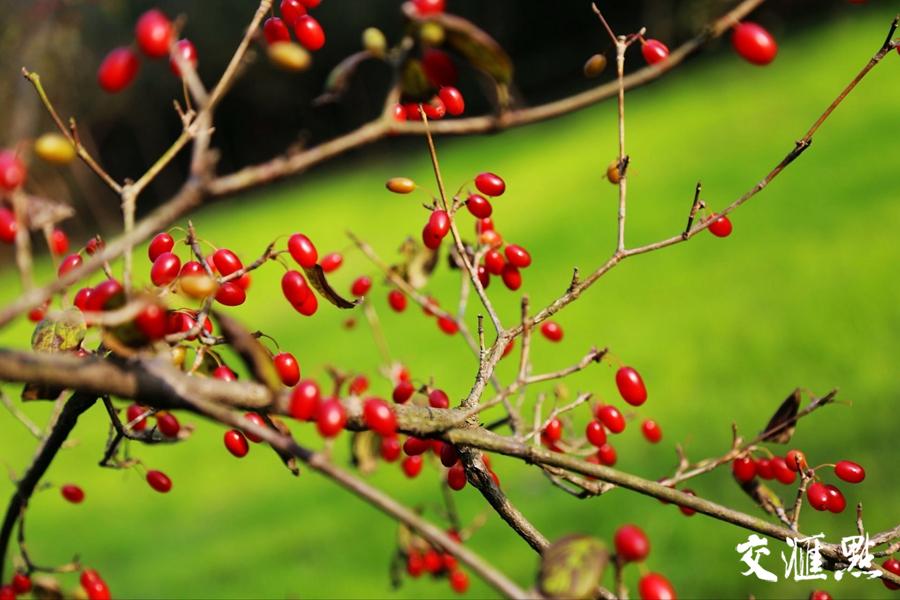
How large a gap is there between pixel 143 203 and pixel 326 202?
10.5 metres

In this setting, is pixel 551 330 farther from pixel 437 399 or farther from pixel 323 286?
pixel 323 286

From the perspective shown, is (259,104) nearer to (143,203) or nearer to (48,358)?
(143,203)

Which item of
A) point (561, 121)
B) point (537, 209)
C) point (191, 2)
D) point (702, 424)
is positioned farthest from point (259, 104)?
point (702, 424)

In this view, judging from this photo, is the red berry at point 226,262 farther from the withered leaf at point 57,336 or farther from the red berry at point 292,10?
the red berry at point 292,10

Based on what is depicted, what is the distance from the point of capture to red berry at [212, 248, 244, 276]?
1256 millimetres

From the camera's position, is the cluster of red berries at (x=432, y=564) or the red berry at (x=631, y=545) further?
the cluster of red berries at (x=432, y=564)

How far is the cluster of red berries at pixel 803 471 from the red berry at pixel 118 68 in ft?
3.93

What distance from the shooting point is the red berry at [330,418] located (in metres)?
0.85

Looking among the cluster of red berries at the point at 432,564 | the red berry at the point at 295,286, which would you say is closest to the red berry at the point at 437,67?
the red berry at the point at 295,286

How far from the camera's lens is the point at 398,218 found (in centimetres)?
1470

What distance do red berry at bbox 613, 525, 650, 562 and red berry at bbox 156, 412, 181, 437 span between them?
882 mm

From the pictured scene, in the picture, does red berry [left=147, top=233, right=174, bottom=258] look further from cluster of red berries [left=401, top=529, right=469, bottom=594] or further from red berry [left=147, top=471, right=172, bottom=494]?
cluster of red berries [left=401, top=529, right=469, bottom=594]

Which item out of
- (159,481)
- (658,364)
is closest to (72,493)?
(159,481)

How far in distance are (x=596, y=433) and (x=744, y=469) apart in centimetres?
28
